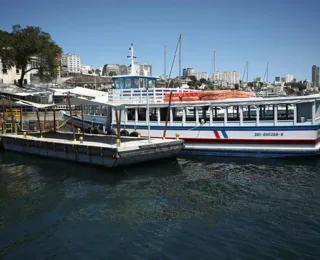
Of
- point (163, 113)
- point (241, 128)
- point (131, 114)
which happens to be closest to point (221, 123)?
point (241, 128)

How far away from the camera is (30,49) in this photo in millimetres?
51625

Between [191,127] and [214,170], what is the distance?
4786mm

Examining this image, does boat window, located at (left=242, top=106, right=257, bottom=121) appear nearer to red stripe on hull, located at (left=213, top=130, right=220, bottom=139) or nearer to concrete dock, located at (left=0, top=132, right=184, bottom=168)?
red stripe on hull, located at (left=213, top=130, right=220, bottom=139)

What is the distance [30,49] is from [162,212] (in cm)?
4888

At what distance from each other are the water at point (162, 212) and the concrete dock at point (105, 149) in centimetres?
68

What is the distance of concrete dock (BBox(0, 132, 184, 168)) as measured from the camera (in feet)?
53.7

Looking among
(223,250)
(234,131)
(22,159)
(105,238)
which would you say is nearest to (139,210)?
(105,238)

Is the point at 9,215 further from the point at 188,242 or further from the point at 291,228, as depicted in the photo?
the point at 291,228

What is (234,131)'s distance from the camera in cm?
1989

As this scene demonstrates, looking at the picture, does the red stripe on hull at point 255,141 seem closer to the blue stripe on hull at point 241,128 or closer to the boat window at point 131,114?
the blue stripe on hull at point 241,128

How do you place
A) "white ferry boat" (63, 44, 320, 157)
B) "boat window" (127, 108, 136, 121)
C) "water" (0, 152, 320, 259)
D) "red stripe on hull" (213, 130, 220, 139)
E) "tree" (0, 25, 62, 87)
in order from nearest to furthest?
1. "water" (0, 152, 320, 259)
2. "white ferry boat" (63, 44, 320, 157)
3. "red stripe on hull" (213, 130, 220, 139)
4. "boat window" (127, 108, 136, 121)
5. "tree" (0, 25, 62, 87)

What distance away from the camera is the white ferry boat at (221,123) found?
60.4 feet

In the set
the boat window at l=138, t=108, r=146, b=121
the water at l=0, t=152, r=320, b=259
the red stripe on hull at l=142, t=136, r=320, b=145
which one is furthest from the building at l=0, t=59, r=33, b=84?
the red stripe on hull at l=142, t=136, r=320, b=145

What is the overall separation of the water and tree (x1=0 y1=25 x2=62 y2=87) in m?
39.2
